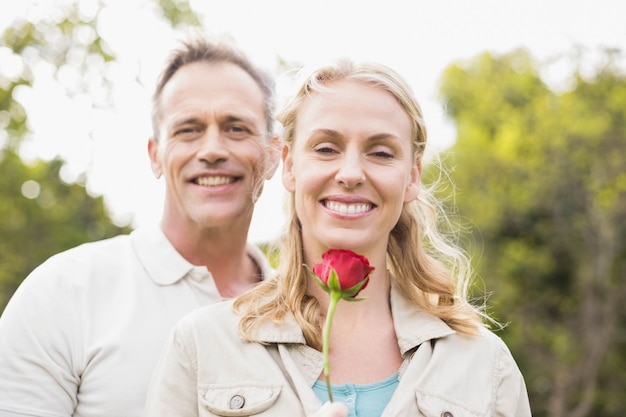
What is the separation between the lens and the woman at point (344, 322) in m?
2.56

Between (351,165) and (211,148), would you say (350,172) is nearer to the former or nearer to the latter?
(351,165)

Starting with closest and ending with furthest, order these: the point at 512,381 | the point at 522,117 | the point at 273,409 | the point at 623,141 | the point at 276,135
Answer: the point at 273,409 < the point at 512,381 < the point at 276,135 < the point at 623,141 < the point at 522,117

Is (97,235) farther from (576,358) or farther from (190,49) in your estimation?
(190,49)

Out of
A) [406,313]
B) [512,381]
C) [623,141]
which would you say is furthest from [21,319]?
[623,141]

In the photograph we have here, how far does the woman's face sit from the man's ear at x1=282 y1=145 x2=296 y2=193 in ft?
0.16

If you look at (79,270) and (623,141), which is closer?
(79,270)

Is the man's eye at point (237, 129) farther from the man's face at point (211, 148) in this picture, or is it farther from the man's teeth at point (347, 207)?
the man's teeth at point (347, 207)

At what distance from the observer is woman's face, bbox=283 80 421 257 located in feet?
8.36

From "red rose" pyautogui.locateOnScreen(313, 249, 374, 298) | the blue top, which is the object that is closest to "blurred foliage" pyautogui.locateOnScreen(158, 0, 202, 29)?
the blue top

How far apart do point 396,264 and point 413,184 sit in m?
0.33

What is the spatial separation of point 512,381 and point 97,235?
18.4 metres

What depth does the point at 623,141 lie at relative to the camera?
16.1m

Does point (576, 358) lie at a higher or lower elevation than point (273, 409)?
lower

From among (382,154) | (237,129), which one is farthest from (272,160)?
(382,154)
